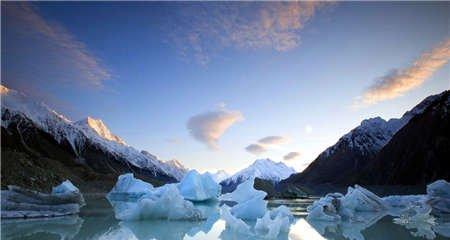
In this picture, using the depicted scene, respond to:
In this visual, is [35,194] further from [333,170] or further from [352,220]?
[333,170]

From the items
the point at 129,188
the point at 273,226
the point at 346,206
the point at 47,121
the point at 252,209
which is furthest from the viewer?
the point at 47,121

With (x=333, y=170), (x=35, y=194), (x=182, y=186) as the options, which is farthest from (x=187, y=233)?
(x=333, y=170)

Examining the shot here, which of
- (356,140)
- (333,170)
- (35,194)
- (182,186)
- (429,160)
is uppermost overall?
(356,140)

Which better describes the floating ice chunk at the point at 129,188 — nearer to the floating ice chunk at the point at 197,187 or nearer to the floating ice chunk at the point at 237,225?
the floating ice chunk at the point at 197,187

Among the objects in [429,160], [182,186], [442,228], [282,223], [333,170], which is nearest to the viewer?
[282,223]

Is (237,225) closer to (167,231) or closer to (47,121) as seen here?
(167,231)

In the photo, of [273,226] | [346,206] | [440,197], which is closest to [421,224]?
[346,206]

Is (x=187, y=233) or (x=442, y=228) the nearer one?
(x=187, y=233)

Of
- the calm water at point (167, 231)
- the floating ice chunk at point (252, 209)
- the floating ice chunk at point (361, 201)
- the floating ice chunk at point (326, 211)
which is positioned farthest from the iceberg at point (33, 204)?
the floating ice chunk at point (361, 201)
